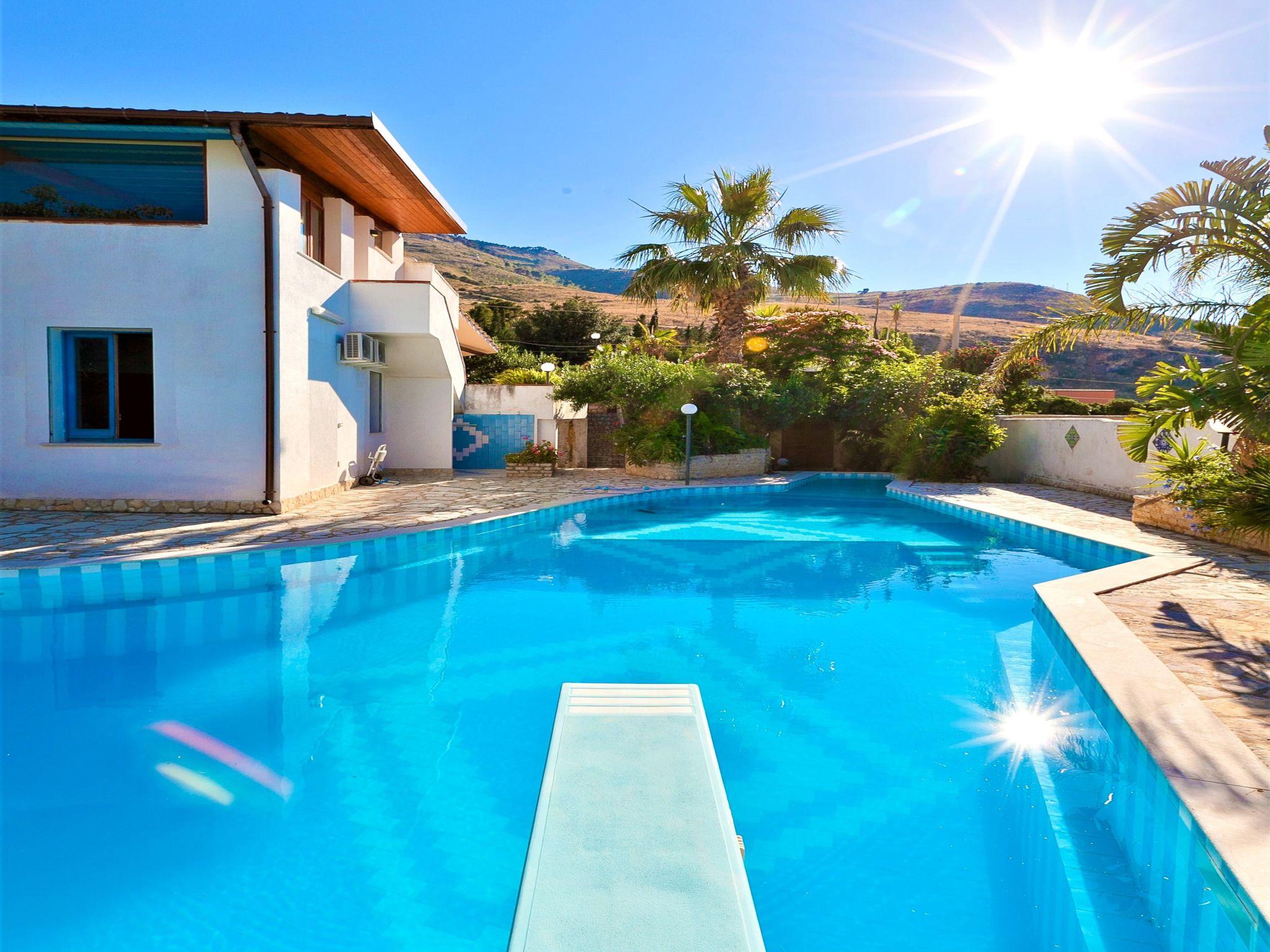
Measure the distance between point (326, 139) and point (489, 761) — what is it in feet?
30.6

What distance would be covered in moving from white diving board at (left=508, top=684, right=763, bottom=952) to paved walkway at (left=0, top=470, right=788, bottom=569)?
655 centimetres

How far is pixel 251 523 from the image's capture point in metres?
9.53

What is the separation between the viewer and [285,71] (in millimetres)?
12750

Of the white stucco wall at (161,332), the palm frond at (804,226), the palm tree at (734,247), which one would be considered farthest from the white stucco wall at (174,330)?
the palm frond at (804,226)

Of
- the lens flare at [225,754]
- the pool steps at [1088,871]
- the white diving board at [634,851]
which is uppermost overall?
the white diving board at [634,851]

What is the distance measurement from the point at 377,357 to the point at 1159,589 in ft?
40.6

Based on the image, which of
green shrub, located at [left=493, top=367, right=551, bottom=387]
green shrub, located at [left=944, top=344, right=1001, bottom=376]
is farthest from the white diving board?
green shrub, located at [left=944, top=344, right=1001, bottom=376]

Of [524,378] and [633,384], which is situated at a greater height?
[524,378]

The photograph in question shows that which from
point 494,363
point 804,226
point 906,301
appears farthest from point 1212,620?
point 906,301

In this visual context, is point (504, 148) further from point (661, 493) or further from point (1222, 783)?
point (1222, 783)

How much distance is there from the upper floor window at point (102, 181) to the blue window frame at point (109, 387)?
1653mm

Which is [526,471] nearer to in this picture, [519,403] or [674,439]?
[519,403]

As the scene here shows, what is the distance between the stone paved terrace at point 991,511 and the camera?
4.52m

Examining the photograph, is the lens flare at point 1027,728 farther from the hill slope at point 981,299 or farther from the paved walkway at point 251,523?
the hill slope at point 981,299
